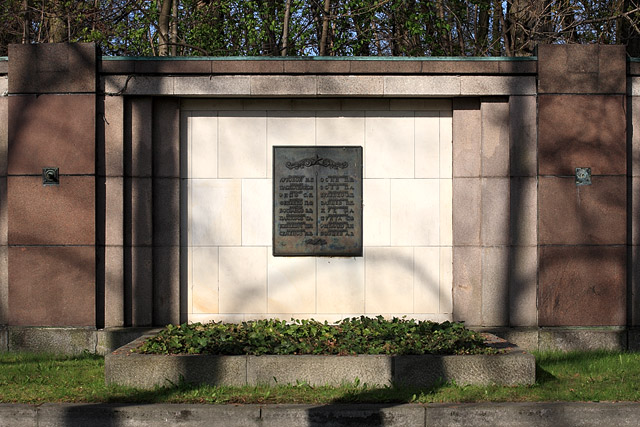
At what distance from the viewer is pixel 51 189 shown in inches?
A: 392

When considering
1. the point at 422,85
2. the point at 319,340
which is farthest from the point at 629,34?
the point at 319,340

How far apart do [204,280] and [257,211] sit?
1.28m

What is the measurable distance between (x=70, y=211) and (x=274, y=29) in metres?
10.8

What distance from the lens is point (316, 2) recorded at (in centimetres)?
1909

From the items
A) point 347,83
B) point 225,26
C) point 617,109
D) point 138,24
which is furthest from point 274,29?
point 617,109

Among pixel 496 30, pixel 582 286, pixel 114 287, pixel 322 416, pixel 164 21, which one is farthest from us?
pixel 496 30

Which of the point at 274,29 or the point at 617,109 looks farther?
the point at 274,29

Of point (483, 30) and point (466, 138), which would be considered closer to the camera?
point (466, 138)

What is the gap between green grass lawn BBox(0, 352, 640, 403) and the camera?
710 centimetres

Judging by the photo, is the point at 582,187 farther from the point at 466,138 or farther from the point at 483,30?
the point at 483,30

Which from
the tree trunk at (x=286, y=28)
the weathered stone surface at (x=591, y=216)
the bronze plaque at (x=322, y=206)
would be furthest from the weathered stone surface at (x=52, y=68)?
the tree trunk at (x=286, y=28)

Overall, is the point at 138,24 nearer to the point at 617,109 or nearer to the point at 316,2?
the point at 316,2

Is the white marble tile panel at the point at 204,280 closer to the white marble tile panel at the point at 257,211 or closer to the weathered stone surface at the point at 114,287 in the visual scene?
the white marble tile panel at the point at 257,211

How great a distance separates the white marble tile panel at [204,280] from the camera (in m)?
10.6
